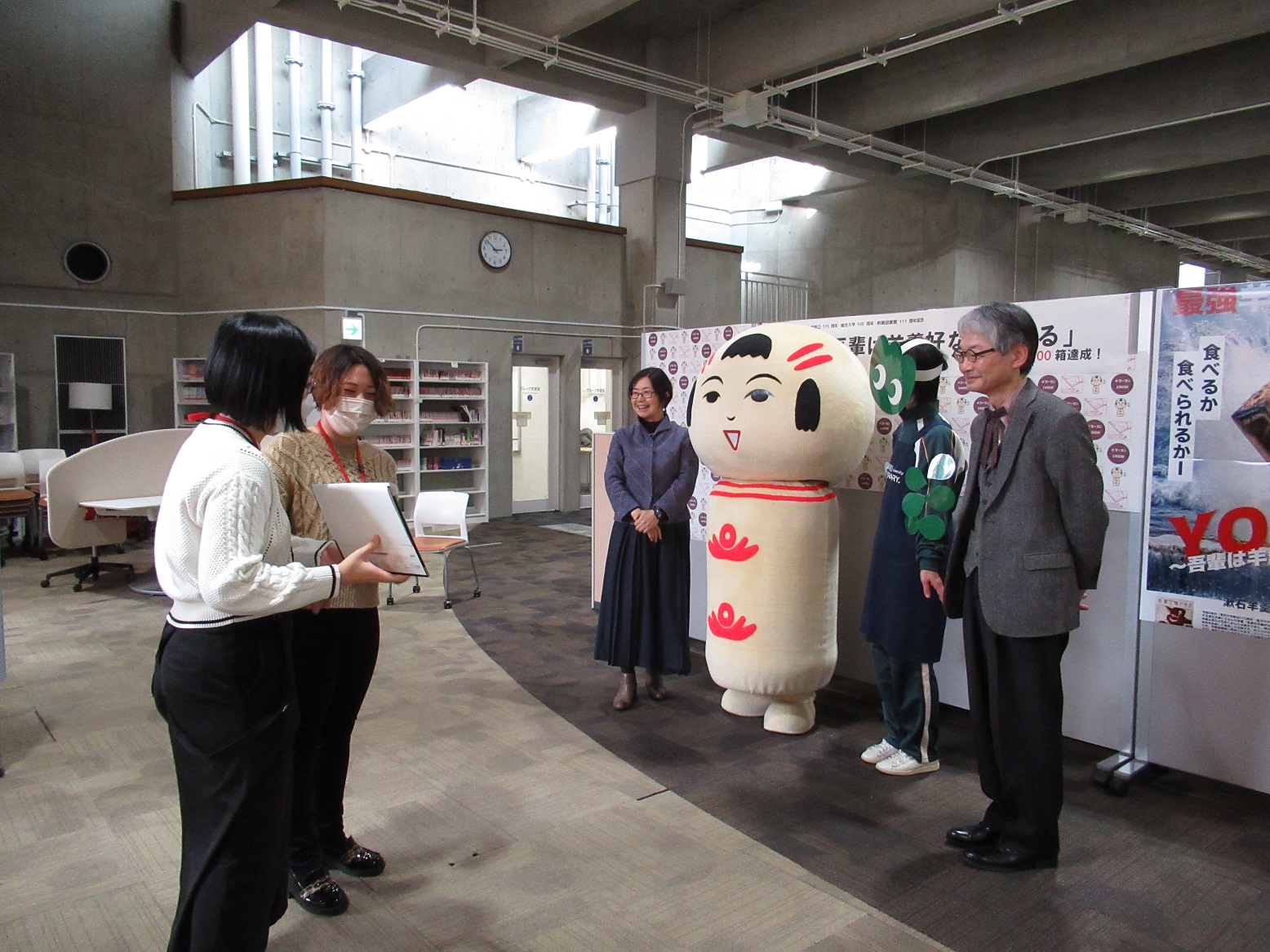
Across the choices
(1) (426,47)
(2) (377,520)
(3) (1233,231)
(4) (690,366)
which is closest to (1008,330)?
(2) (377,520)

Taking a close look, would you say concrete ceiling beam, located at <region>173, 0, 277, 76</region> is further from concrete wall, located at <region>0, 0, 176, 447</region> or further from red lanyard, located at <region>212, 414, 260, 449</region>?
red lanyard, located at <region>212, 414, 260, 449</region>

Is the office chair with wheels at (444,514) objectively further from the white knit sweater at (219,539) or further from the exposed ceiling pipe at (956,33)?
the exposed ceiling pipe at (956,33)

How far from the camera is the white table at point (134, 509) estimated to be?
18.0ft

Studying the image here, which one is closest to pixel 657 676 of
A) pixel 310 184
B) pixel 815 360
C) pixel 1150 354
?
pixel 815 360

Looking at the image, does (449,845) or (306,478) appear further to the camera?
(449,845)

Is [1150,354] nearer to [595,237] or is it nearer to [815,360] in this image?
[815,360]

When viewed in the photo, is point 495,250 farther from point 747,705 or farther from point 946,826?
point 946,826

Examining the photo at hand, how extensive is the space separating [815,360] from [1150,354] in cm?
111

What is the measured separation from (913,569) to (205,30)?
866 cm

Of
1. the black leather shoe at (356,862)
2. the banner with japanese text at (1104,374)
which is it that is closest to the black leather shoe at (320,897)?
the black leather shoe at (356,862)

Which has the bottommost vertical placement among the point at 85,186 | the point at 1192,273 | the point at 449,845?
the point at 449,845

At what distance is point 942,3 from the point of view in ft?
21.5

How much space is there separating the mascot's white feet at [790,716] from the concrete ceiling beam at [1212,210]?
12.6 meters

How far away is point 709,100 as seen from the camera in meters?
8.56
